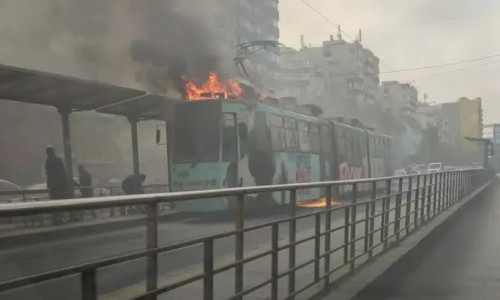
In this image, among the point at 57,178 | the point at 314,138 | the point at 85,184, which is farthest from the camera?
the point at 314,138

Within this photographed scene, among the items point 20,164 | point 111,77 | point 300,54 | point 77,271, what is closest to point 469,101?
point 300,54

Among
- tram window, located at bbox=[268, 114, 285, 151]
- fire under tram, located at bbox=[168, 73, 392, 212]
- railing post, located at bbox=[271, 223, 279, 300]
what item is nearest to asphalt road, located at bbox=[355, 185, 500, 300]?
railing post, located at bbox=[271, 223, 279, 300]

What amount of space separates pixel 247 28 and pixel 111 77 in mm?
18859

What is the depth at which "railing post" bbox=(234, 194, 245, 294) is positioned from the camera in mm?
3713

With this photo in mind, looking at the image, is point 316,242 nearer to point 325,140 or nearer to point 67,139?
point 67,139

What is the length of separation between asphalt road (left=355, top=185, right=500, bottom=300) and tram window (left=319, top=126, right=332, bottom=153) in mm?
7308

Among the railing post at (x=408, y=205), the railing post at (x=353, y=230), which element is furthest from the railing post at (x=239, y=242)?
the railing post at (x=408, y=205)

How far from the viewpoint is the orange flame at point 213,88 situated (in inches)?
647

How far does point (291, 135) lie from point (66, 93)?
691 centimetres

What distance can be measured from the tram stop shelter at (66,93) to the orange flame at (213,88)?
2881mm

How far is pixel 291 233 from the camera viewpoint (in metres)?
4.65

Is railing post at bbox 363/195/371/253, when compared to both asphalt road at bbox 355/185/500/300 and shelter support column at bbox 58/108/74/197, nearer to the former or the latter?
asphalt road at bbox 355/185/500/300

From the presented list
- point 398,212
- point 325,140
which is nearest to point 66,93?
point 398,212

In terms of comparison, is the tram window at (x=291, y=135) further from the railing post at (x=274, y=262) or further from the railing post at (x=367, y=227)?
the railing post at (x=274, y=262)
